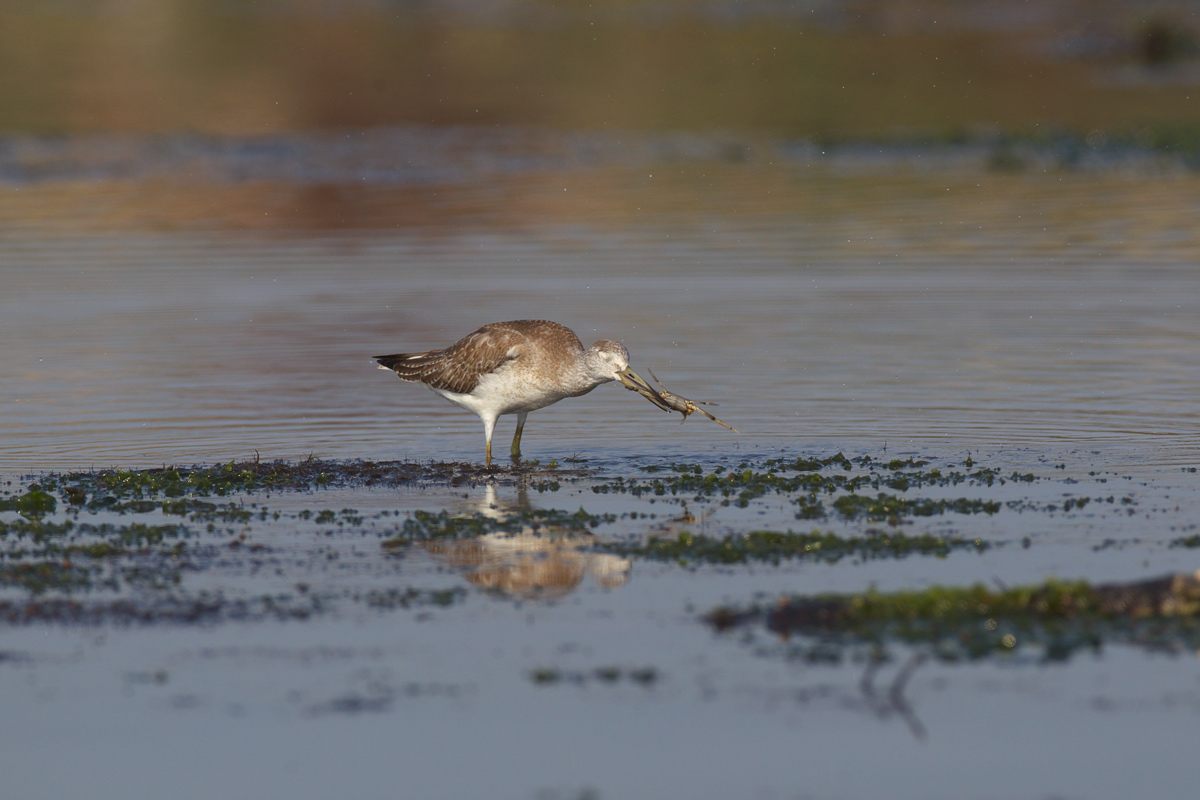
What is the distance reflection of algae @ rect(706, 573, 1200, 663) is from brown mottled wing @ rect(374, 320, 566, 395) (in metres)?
4.91

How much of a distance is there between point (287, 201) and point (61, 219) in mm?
4222

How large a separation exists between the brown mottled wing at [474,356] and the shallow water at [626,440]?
733 mm

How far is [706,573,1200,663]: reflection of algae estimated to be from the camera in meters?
8.02

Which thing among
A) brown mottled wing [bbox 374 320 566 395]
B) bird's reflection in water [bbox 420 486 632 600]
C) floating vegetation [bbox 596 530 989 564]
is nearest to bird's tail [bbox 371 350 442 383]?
brown mottled wing [bbox 374 320 566 395]

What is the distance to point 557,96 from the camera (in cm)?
4744

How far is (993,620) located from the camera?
8.29m

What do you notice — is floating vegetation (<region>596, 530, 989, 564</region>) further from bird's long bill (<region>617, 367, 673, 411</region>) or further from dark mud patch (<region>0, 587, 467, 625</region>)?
bird's long bill (<region>617, 367, 673, 411</region>)

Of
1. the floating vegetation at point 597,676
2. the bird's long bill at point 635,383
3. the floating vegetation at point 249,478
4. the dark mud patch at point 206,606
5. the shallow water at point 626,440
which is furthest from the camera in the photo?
the bird's long bill at point 635,383

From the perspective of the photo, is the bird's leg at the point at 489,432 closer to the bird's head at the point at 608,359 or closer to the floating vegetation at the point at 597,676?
the bird's head at the point at 608,359

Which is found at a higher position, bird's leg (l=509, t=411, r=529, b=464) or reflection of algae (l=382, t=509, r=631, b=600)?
bird's leg (l=509, t=411, r=529, b=464)

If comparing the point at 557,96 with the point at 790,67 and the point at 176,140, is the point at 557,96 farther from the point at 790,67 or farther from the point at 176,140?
the point at 176,140

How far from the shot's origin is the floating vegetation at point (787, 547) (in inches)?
391

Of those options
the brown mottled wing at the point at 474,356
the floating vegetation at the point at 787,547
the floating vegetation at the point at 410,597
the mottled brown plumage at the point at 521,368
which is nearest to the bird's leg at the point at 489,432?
the mottled brown plumage at the point at 521,368

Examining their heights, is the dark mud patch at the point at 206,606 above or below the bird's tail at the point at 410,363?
below
